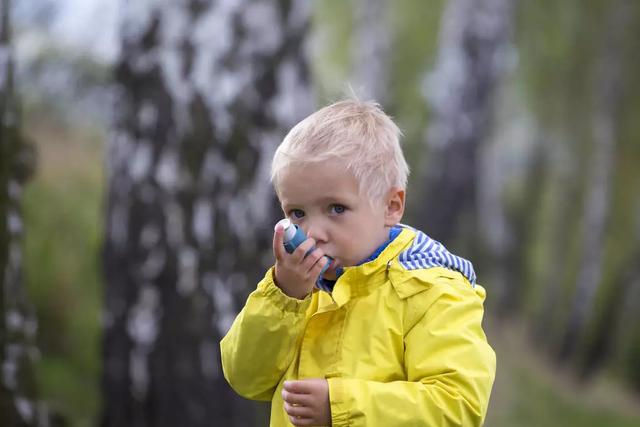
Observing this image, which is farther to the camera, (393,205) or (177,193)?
(177,193)

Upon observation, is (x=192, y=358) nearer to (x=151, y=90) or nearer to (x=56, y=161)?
(x=151, y=90)

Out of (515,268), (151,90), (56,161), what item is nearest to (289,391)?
(151,90)

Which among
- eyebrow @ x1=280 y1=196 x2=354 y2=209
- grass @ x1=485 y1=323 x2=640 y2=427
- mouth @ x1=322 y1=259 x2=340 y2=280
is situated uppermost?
eyebrow @ x1=280 y1=196 x2=354 y2=209

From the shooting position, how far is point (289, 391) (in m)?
1.96

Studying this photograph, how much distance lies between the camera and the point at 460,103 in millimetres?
8430

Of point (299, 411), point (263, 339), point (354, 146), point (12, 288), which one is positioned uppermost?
point (354, 146)

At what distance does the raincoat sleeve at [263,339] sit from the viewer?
2.01 m

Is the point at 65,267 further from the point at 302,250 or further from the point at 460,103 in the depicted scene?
the point at 460,103

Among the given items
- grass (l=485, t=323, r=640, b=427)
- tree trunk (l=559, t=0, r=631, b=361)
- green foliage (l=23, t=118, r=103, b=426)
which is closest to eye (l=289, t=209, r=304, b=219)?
green foliage (l=23, t=118, r=103, b=426)

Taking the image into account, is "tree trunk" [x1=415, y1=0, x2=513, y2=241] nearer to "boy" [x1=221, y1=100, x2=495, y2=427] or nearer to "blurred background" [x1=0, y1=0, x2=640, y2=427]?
"blurred background" [x1=0, y1=0, x2=640, y2=427]

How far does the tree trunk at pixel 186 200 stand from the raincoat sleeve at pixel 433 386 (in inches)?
75.7

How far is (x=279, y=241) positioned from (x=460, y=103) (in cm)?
673

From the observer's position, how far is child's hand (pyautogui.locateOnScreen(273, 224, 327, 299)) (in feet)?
6.38

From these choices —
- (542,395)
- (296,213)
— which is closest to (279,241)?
(296,213)
